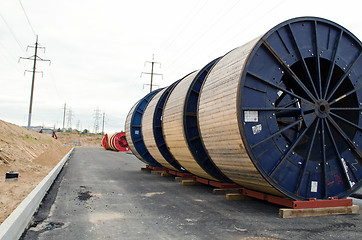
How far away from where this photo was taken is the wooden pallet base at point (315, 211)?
20.1 ft

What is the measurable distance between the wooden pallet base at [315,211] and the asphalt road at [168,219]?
16cm

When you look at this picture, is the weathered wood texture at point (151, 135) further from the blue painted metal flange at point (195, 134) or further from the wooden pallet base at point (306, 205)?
the wooden pallet base at point (306, 205)

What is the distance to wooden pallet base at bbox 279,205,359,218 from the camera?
612 centimetres

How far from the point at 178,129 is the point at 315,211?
14.5 feet

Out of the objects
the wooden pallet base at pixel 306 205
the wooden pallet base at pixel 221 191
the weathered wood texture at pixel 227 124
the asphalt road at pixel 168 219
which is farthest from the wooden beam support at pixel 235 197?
the wooden pallet base at pixel 221 191

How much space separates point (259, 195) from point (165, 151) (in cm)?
545

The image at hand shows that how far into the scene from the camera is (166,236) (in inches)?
187

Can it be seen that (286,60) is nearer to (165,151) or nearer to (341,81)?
(341,81)

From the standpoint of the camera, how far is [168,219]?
5789 mm

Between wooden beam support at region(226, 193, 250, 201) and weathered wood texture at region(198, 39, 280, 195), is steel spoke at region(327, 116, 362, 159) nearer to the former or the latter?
→ weathered wood texture at region(198, 39, 280, 195)

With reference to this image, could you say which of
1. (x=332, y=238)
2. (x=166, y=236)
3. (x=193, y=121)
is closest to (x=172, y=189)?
(x=193, y=121)

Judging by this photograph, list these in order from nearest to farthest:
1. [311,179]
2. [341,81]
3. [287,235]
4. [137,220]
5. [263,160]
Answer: [287,235]
[137,220]
[263,160]
[311,179]
[341,81]

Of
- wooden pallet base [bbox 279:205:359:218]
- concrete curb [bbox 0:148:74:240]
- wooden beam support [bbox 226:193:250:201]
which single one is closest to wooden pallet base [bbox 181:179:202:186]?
wooden beam support [bbox 226:193:250:201]

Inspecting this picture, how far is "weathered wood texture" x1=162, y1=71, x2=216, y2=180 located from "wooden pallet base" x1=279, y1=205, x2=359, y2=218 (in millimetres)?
3092
